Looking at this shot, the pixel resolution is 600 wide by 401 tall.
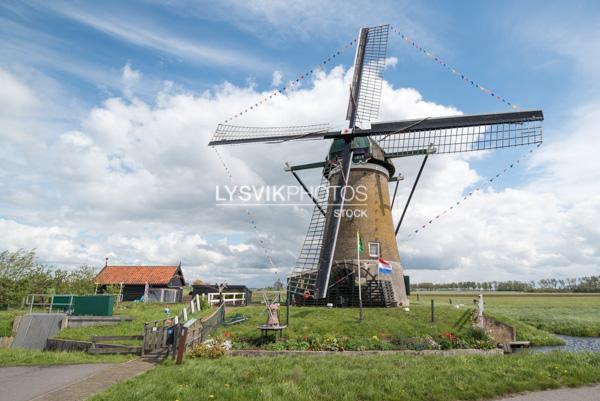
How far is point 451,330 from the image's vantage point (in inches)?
729

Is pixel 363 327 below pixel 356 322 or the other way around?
below

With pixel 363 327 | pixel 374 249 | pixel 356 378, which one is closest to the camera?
pixel 356 378

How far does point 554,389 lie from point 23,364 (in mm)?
16241

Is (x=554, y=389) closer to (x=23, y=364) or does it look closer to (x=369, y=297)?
(x=369, y=297)

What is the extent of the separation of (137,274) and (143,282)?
6.30ft

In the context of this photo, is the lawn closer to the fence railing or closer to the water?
the water

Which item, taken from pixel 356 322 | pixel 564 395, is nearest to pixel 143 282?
pixel 356 322

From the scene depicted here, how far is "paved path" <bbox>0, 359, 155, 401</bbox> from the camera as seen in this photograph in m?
8.73

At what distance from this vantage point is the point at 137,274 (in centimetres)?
4184

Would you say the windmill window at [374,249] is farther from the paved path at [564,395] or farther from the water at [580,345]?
the paved path at [564,395]

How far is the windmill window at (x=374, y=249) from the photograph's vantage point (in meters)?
22.4

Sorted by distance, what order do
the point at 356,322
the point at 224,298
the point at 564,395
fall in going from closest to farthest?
the point at 564,395 → the point at 356,322 → the point at 224,298

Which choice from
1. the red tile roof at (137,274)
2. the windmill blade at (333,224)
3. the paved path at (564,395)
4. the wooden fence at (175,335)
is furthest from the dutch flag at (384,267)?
the red tile roof at (137,274)

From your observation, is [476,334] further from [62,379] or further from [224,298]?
[224,298]
